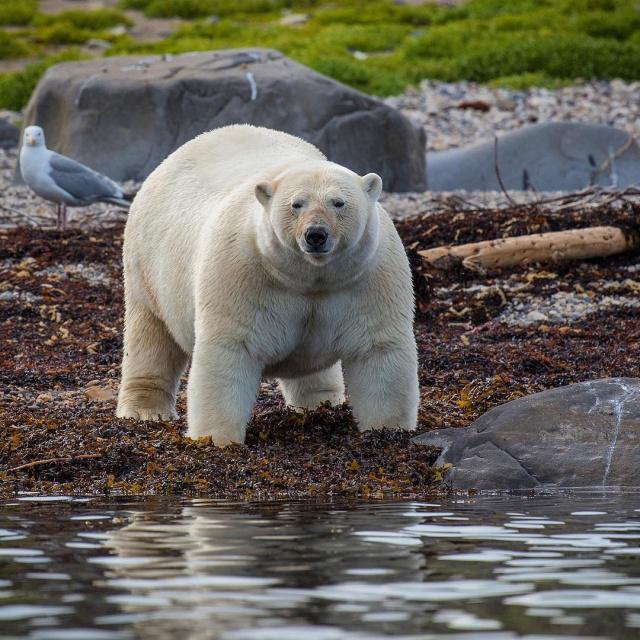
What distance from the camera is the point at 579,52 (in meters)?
23.1

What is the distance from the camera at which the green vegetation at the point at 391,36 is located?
22.9m

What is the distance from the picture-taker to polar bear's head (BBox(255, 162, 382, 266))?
5.29m

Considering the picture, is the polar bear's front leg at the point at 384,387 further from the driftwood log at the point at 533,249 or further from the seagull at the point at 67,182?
the seagull at the point at 67,182

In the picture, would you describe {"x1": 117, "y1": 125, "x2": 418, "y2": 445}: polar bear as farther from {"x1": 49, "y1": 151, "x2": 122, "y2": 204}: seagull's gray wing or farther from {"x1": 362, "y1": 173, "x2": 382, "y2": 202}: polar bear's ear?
{"x1": 49, "y1": 151, "x2": 122, "y2": 204}: seagull's gray wing

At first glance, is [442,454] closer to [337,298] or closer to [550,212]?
[337,298]

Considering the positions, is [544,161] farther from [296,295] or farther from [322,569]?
[322,569]

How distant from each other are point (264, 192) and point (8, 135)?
13.8 m

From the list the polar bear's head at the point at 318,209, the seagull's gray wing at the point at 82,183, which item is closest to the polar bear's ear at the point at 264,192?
the polar bear's head at the point at 318,209

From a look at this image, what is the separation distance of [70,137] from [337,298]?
9966mm

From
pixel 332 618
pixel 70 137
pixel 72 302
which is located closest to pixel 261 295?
pixel 332 618

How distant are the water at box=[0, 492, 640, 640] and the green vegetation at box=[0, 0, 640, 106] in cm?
1761

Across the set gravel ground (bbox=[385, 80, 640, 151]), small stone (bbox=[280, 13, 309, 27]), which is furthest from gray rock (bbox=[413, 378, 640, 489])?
small stone (bbox=[280, 13, 309, 27])

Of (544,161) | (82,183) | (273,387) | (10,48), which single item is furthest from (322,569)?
(10,48)

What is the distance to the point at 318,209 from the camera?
5.35 meters
